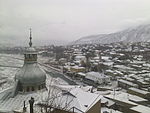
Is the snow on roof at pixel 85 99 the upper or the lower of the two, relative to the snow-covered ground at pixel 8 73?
upper

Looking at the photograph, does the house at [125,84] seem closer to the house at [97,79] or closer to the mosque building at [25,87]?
the house at [97,79]

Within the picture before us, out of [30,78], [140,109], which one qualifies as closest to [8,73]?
[140,109]

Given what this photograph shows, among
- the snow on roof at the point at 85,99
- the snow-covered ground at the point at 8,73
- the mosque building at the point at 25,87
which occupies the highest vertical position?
the mosque building at the point at 25,87

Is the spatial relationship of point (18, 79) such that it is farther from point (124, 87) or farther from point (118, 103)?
point (124, 87)

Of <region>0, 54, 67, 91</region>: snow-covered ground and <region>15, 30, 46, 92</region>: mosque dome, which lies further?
<region>0, 54, 67, 91</region>: snow-covered ground

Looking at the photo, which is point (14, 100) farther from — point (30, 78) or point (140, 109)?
point (140, 109)

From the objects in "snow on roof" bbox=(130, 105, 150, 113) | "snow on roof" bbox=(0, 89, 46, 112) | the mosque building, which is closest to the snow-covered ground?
"snow on roof" bbox=(130, 105, 150, 113)

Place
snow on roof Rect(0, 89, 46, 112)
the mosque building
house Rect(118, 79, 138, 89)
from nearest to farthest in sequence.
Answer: snow on roof Rect(0, 89, 46, 112) < the mosque building < house Rect(118, 79, 138, 89)

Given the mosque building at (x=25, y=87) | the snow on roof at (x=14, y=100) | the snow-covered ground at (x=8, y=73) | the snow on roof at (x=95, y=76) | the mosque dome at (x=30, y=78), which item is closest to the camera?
the snow on roof at (x=14, y=100)

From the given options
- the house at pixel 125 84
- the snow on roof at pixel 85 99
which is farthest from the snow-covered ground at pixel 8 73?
the snow on roof at pixel 85 99

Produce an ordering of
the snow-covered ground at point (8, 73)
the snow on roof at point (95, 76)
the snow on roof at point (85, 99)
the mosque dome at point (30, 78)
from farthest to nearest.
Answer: the snow on roof at point (95, 76) < the snow-covered ground at point (8, 73) < the snow on roof at point (85, 99) < the mosque dome at point (30, 78)

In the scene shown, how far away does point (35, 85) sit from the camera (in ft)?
40.4

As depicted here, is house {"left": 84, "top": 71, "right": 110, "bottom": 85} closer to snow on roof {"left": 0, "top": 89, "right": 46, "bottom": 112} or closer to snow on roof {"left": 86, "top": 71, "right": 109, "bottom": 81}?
snow on roof {"left": 86, "top": 71, "right": 109, "bottom": 81}

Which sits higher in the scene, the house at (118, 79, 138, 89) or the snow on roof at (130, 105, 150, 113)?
the snow on roof at (130, 105, 150, 113)
